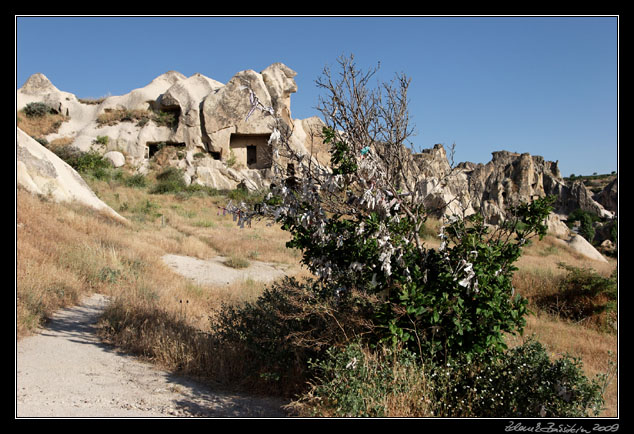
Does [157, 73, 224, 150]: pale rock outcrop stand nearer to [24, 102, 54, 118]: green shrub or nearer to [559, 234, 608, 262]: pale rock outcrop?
[24, 102, 54, 118]: green shrub

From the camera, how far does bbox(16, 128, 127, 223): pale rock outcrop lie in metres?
14.5

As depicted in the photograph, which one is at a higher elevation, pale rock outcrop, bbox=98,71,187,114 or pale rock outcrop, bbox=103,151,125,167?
pale rock outcrop, bbox=98,71,187,114

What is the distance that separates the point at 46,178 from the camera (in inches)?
601

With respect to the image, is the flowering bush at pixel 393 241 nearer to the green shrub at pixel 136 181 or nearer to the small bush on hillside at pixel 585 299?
the small bush on hillside at pixel 585 299

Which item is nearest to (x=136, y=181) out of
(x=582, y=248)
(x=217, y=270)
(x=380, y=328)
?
(x=217, y=270)

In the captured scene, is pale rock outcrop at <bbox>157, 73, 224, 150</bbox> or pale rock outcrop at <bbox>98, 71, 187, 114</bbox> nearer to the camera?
pale rock outcrop at <bbox>157, 73, 224, 150</bbox>

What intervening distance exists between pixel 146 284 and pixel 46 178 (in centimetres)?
940

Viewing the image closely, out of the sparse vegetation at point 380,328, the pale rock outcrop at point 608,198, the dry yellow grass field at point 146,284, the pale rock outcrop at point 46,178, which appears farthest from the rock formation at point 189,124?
the pale rock outcrop at point 608,198

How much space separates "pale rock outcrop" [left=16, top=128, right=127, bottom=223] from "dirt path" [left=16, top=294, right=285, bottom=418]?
10.4 meters

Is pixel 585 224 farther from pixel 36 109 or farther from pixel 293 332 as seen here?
pixel 36 109

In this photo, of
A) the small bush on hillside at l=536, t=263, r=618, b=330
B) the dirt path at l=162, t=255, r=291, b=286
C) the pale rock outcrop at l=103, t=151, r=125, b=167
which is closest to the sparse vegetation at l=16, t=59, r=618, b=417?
the small bush on hillside at l=536, t=263, r=618, b=330

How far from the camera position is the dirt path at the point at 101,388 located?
3881 mm

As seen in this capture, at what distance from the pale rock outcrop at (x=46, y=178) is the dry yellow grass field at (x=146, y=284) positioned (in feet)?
3.06

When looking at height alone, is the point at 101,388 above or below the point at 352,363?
below
